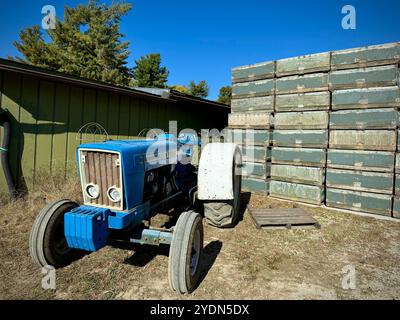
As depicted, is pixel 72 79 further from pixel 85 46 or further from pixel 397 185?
pixel 85 46

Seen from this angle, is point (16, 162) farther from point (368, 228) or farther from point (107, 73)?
point (107, 73)

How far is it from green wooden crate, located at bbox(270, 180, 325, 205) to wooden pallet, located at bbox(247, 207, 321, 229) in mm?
1045

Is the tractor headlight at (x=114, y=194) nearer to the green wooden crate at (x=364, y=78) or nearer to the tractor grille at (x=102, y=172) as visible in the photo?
the tractor grille at (x=102, y=172)

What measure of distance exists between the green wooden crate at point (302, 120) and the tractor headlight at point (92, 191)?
488 cm

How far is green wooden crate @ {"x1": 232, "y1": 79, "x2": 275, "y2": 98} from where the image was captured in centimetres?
668

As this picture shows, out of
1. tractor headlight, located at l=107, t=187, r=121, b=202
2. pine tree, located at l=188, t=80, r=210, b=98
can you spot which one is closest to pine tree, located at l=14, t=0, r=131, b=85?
pine tree, located at l=188, t=80, r=210, b=98

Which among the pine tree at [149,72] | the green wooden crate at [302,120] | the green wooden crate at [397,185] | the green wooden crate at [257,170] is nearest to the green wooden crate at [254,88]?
the green wooden crate at [302,120]

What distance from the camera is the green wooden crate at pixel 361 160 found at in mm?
5223

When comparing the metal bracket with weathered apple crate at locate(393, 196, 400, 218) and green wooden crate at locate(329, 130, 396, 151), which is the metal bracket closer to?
green wooden crate at locate(329, 130, 396, 151)

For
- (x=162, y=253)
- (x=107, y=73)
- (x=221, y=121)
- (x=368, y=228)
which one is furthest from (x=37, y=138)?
(x=107, y=73)

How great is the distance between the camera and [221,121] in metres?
13.6

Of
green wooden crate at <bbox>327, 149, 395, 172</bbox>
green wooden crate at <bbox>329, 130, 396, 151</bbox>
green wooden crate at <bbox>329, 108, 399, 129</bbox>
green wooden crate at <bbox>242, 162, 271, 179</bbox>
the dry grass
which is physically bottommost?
the dry grass
